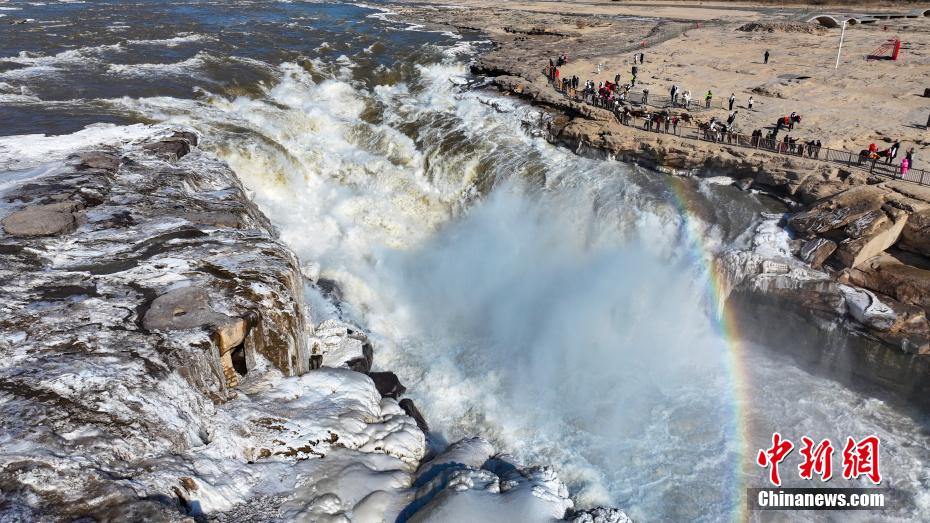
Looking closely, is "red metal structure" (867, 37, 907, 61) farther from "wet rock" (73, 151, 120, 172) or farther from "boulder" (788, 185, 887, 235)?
"wet rock" (73, 151, 120, 172)

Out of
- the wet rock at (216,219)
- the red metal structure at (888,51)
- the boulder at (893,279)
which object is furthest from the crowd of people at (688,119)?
the wet rock at (216,219)

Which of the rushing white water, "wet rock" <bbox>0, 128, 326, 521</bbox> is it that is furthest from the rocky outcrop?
"wet rock" <bbox>0, 128, 326, 521</bbox>

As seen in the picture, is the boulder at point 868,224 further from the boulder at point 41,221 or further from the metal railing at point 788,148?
the boulder at point 41,221

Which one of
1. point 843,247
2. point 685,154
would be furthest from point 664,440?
point 685,154

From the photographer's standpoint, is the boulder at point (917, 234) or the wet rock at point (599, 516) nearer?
the wet rock at point (599, 516)

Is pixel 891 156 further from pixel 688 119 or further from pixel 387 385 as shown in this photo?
pixel 387 385

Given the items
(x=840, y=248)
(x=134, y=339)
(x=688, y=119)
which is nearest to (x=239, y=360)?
(x=134, y=339)

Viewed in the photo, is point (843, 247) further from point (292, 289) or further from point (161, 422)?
point (161, 422)
